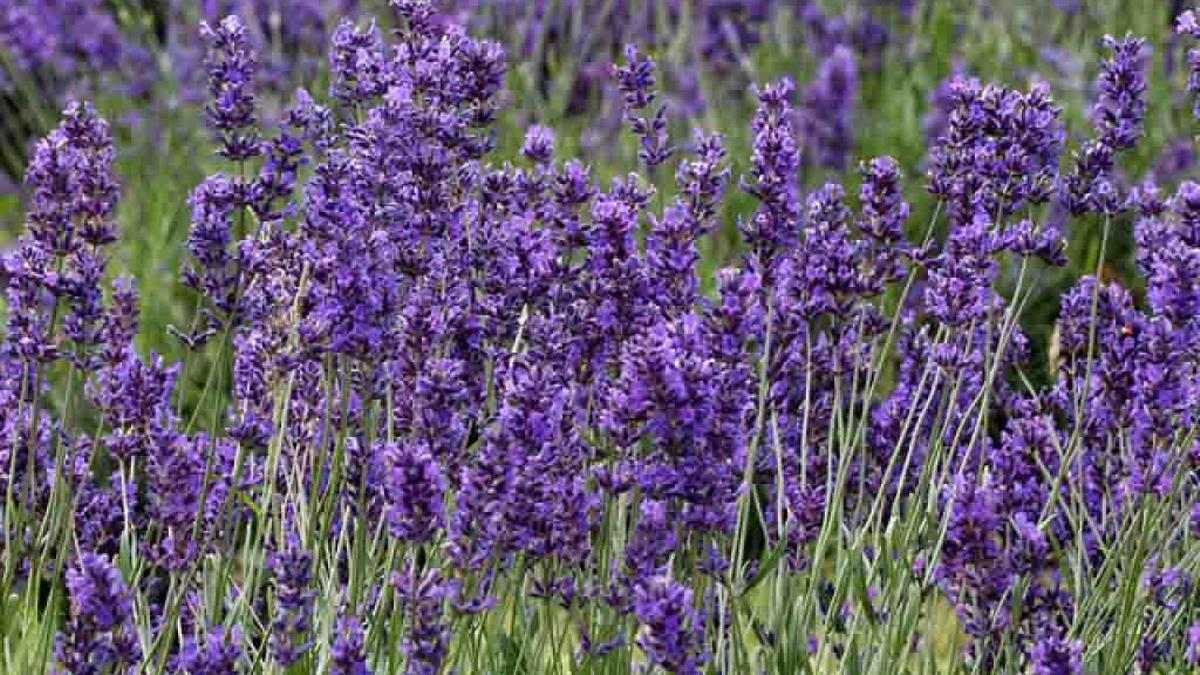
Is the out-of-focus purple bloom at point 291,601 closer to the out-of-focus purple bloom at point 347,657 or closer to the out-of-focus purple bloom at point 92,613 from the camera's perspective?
the out-of-focus purple bloom at point 347,657

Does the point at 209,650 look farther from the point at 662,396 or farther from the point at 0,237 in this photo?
the point at 0,237

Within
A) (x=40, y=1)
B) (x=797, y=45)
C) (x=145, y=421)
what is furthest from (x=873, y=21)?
A: (x=145, y=421)

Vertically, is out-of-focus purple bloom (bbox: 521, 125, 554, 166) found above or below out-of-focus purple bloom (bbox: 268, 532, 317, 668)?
above

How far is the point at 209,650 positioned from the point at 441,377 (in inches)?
15.6

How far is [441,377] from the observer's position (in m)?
2.30

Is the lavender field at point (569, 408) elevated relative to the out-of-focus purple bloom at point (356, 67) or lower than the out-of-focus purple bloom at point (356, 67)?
lower

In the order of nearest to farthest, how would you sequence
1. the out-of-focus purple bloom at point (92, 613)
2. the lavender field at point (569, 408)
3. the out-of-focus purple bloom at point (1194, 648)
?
the out-of-focus purple bloom at point (92, 613) → the lavender field at point (569, 408) → the out-of-focus purple bloom at point (1194, 648)

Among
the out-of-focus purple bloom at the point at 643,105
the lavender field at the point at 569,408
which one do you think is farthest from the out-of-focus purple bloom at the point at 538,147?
the out-of-focus purple bloom at the point at 643,105

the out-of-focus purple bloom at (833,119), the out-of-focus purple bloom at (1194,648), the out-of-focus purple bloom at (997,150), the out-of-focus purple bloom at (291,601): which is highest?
the out-of-focus purple bloom at (833,119)

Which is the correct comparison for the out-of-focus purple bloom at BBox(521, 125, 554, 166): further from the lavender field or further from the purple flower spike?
the purple flower spike

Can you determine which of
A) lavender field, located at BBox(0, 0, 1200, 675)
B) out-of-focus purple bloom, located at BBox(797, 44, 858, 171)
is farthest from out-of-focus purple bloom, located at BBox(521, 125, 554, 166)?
out-of-focus purple bloom, located at BBox(797, 44, 858, 171)

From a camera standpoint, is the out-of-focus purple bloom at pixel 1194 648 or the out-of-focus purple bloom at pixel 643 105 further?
the out-of-focus purple bloom at pixel 643 105

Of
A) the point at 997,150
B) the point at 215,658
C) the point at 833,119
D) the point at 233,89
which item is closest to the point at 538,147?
the point at 233,89

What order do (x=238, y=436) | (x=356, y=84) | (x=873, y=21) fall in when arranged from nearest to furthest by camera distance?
(x=238, y=436) → (x=356, y=84) → (x=873, y=21)
